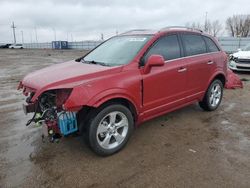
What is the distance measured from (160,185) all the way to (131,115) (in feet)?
3.96

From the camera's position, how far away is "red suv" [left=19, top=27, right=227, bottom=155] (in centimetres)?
343

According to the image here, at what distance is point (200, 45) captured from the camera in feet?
17.4

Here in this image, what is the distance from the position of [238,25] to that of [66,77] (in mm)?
72595

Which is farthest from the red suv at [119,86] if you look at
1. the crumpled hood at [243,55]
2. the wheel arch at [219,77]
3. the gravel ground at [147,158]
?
the crumpled hood at [243,55]

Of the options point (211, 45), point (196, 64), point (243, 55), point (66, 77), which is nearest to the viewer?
point (66, 77)

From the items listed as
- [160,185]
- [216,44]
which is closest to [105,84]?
[160,185]

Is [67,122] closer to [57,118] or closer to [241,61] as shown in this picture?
[57,118]

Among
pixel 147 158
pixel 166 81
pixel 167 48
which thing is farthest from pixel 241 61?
pixel 147 158

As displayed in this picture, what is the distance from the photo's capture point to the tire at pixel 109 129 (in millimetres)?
3494

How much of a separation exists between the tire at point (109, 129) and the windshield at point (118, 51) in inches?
32.9

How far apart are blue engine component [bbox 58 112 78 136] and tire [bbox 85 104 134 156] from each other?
0.68 ft

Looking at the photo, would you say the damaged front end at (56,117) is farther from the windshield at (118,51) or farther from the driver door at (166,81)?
the driver door at (166,81)

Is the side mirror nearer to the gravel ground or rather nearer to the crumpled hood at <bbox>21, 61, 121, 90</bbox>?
the crumpled hood at <bbox>21, 61, 121, 90</bbox>

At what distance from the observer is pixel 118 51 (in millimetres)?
4449
